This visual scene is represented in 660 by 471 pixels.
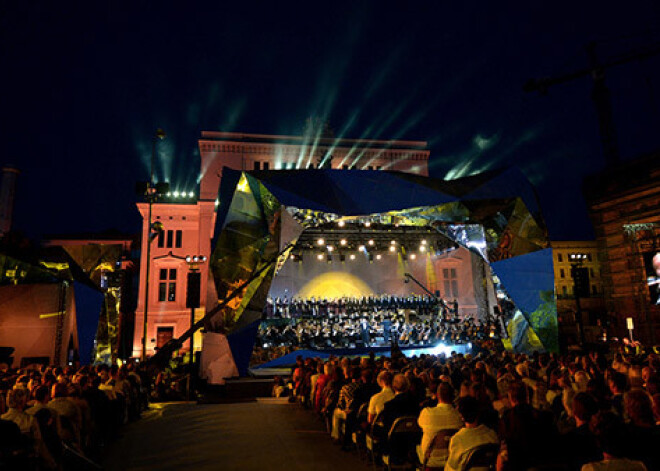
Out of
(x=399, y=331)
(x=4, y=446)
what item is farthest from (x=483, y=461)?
(x=399, y=331)

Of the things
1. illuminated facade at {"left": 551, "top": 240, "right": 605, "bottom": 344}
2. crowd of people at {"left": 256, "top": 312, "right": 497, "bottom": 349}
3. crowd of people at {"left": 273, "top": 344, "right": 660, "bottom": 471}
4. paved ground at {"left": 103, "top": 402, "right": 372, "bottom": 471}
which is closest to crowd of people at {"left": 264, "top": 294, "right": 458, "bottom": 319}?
crowd of people at {"left": 256, "top": 312, "right": 497, "bottom": 349}

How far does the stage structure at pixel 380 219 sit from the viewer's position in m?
12.5

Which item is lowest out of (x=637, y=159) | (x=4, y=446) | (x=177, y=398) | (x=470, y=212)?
(x=177, y=398)

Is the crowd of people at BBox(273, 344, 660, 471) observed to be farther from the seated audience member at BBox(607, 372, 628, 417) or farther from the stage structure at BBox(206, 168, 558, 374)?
the stage structure at BBox(206, 168, 558, 374)

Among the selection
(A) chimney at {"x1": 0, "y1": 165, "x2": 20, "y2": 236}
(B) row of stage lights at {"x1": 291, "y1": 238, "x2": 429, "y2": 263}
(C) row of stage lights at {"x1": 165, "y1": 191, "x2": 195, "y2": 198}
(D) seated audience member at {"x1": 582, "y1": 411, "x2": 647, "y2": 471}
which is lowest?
(D) seated audience member at {"x1": 582, "y1": 411, "x2": 647, "y2": 471}

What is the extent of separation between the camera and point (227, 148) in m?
32.3

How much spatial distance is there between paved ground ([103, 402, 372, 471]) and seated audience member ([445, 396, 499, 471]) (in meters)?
2.46

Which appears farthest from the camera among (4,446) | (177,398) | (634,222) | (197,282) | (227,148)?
(227,148)

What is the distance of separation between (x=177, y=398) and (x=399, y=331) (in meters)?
10.2

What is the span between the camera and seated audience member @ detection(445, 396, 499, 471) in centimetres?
355

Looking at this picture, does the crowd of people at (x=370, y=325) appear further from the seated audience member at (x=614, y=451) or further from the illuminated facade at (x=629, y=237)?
the seated audience member at (x=614, y=451)

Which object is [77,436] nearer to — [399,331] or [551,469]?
[551,469]

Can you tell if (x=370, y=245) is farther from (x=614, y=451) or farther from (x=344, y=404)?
(x=614, y=451)

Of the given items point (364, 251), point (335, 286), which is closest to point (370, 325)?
point (335, 286)
